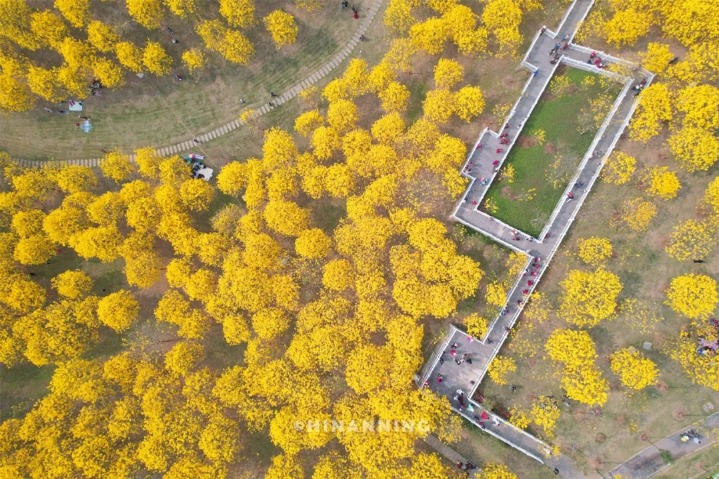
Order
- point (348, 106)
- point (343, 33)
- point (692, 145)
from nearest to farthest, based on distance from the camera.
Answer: point (692, 145), point (348, 106), point (343, 33)

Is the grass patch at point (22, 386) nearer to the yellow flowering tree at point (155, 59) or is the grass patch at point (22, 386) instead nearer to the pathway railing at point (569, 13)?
the yellow flowering tree at point (155, 59)

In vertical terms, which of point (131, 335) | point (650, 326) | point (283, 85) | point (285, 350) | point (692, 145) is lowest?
point (131, 335)

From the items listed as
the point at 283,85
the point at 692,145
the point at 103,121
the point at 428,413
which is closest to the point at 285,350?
the point at 428,413

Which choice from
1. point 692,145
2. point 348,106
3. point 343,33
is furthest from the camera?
point 343,33

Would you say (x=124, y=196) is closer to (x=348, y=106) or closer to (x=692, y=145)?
(x=348, y=106)

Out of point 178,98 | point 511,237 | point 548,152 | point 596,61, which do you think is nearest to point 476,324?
point 511,237

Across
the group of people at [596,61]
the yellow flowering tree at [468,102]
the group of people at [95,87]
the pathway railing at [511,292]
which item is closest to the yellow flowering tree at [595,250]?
the pathway railing at [511,292]
